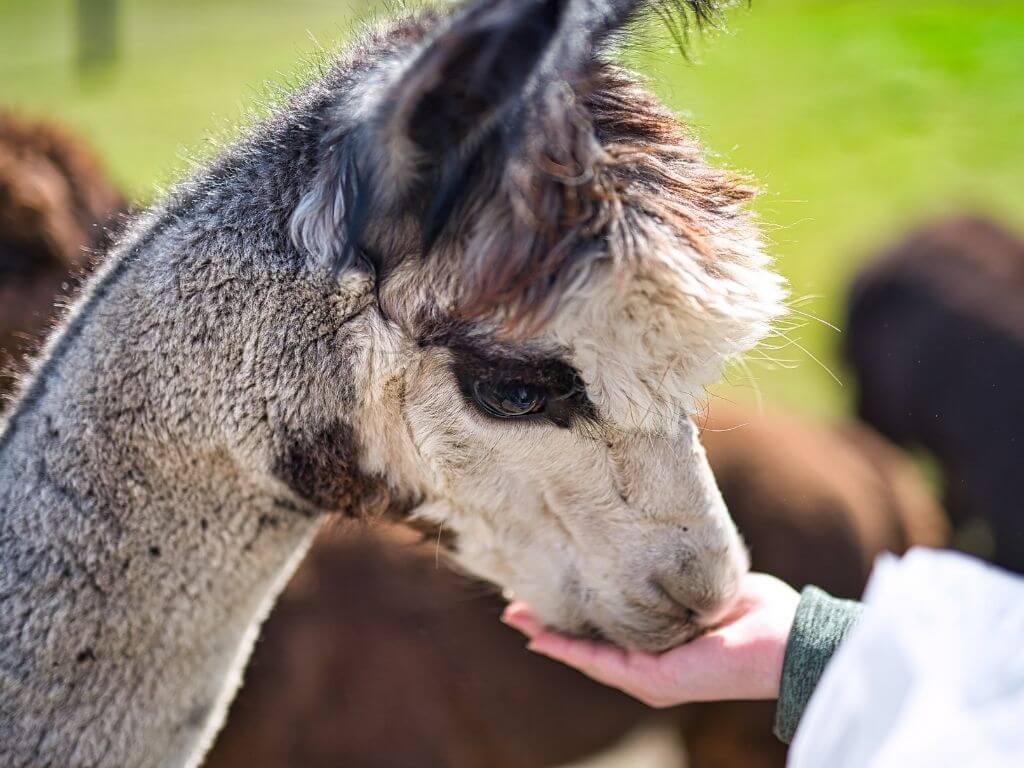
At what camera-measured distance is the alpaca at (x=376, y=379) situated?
5.20ft

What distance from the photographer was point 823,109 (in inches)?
484

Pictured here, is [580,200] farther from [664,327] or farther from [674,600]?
[674,600]

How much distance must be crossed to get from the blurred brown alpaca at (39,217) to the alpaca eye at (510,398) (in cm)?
229

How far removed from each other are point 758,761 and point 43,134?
3957 millimetres

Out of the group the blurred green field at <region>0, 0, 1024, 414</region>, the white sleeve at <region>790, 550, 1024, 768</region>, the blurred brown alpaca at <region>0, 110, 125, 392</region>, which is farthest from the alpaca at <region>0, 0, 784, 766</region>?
the blurred green field at <region>0, 0, 1024, 414</region>

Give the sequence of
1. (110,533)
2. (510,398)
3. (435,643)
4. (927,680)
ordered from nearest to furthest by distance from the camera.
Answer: (927,680)
(510,398)
(110,533)
(435,643)

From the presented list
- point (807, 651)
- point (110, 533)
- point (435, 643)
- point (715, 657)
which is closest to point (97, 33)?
point (435, 643)

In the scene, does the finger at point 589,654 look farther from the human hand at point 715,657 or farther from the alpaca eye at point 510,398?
the alpaca eye at point 510,398

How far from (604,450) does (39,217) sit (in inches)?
118

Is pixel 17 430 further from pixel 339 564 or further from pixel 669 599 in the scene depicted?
pixel 339 564

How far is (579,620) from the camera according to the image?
6.72 ft

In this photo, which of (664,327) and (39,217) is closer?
(664,327)

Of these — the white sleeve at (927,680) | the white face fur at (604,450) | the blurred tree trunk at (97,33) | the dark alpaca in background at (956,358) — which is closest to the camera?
the white sleeve at (927,680)

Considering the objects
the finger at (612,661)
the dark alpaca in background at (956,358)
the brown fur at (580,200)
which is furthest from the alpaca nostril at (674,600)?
the dark alpaca in background at (956,358)
